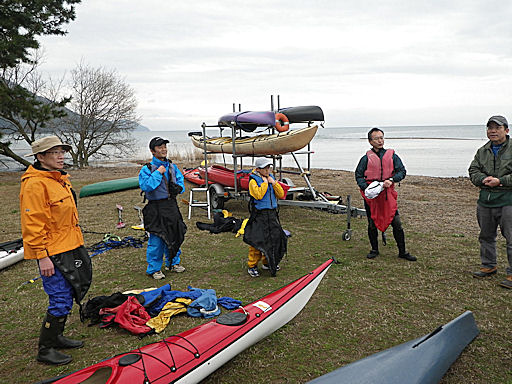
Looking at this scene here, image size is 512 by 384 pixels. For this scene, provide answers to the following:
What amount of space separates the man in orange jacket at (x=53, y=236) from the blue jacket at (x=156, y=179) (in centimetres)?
150

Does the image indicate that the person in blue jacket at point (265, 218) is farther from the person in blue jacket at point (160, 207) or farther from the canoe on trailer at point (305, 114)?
the canoe on trailer at point (305, 114)

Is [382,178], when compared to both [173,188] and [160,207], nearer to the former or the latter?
[173,188]

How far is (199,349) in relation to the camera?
2.64 metres

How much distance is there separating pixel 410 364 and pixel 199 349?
4.76ft

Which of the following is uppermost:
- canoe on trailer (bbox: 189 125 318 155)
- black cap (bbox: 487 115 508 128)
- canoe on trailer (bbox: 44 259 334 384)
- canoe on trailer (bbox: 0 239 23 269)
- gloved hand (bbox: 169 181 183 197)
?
black cap (bbox: 487 115 508 128)

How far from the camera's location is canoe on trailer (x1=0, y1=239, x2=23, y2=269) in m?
5.42

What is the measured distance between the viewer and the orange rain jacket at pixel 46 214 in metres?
2.76

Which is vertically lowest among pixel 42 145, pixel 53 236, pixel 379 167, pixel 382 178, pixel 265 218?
pixel 265 218

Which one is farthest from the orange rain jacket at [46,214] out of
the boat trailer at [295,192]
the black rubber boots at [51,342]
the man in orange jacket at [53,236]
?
the boat trailer at [295,192]

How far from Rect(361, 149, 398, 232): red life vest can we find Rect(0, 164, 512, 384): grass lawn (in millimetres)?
631

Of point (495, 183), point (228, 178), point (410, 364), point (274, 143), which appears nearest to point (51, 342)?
point (410, 364)

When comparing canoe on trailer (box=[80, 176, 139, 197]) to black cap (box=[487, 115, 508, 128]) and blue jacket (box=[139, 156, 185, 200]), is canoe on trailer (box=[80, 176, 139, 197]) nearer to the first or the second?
blue jacket (box=[139, 156, 185, 200])

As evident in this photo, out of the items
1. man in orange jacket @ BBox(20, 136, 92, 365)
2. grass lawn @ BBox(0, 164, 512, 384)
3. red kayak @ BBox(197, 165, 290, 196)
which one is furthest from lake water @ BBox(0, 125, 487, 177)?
man in orange jacket @ BBox(20, 136, 92, 365)

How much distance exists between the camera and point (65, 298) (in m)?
3.02
